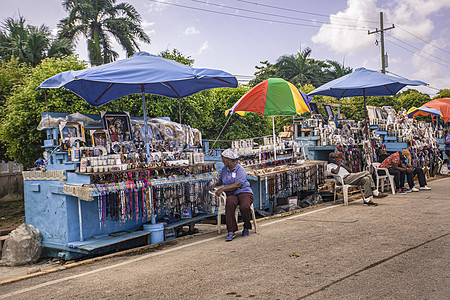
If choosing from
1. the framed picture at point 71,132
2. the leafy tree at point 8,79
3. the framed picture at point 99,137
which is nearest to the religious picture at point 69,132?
the framed picture at point 71,132

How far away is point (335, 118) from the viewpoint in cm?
1196

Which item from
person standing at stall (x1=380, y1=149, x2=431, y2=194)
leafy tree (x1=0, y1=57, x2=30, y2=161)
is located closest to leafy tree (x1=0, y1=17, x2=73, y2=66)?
leafy tree (x1=0, y1=57, x2=30, y2=161)

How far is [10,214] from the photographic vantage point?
606 inches

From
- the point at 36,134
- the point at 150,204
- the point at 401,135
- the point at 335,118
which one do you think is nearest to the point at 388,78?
the point at 335,118

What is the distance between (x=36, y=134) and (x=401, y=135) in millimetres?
12087

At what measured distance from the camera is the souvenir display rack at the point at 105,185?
20.4ft

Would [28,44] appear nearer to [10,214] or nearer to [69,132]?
[10,214]

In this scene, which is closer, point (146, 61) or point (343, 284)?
point (343, 284)

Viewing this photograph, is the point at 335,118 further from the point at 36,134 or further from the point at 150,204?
the point at 36,134

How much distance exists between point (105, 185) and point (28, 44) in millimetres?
16637

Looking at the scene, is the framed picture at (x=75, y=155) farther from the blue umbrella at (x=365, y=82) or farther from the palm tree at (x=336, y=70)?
the palm tree at (x=336, y=70)

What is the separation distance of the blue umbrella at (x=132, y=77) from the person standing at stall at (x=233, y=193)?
5.12 ft

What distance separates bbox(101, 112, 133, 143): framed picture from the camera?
720 cm

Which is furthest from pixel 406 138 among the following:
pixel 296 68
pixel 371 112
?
pixel 296 68
